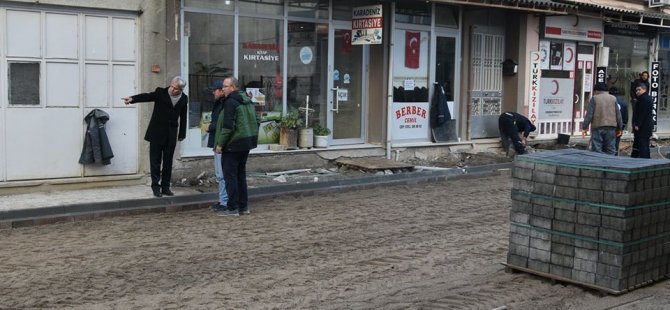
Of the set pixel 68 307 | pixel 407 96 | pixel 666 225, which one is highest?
pixel 407 96

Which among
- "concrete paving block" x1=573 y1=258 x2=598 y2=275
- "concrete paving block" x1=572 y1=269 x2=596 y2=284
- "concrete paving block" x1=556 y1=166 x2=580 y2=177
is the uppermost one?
"concrete paving block" x1=556 y1=166 x2=580 y2=177

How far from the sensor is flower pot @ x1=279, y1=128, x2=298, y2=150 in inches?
566

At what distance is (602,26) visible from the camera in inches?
819

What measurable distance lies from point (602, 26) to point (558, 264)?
620 inches

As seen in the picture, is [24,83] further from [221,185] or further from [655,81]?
[655,81]

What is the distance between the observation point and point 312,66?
49.2ft

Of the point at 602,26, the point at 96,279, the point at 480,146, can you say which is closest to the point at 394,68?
the point at 480,146

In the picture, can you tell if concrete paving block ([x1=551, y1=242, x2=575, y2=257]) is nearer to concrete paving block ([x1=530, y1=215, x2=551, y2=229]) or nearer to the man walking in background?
concrete paving block ([x1=530, y1=215, x2=551, y2=229])

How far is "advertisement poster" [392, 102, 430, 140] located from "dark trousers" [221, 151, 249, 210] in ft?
21.5

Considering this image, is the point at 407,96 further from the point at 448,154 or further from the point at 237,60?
the point at 237,60

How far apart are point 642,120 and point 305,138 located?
638 centimetres

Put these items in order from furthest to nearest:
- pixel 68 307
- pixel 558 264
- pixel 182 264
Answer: pixel 182 264
pixel 558 264
pixel 68 307

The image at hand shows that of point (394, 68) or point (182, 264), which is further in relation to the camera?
point (394, 68)

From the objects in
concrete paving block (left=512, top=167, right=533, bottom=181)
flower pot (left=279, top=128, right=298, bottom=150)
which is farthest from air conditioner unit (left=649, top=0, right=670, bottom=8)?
concrete paving block (left=512, top=167, right=533, bottom=181)
